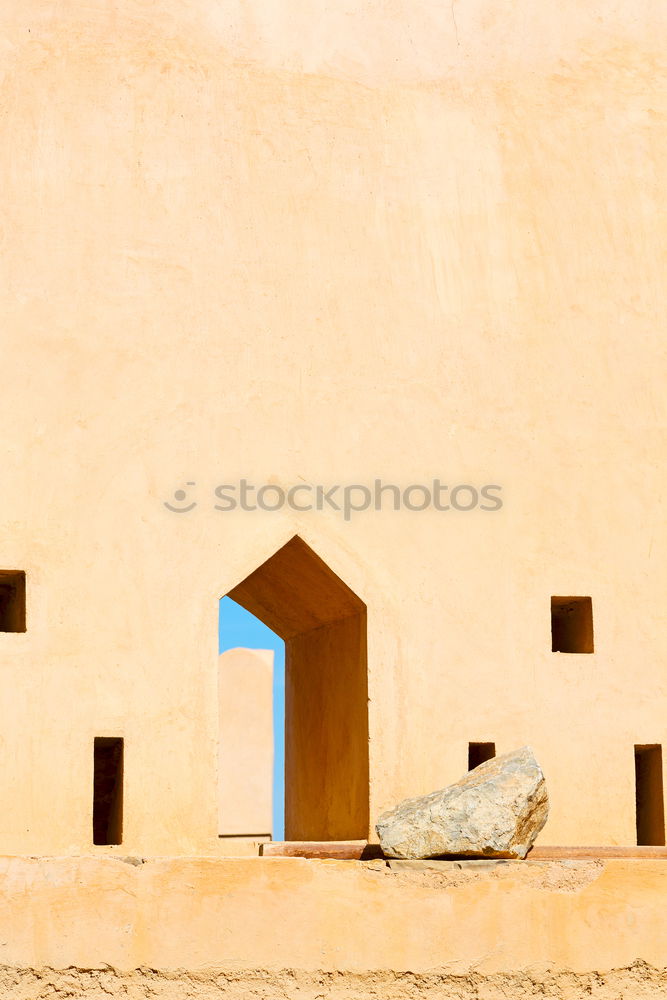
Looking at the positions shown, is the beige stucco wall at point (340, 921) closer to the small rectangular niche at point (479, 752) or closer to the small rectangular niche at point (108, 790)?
the small rectangular niche at point (108, 790)

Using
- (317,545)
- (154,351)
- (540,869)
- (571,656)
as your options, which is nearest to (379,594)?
(317,545)

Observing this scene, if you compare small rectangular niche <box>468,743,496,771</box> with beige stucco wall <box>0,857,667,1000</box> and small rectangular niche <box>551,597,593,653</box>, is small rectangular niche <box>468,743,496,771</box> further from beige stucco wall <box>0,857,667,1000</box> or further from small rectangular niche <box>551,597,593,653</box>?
beige stucco wall <box>0,857,667,1000</box>

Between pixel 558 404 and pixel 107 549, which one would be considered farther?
pixel 558 404

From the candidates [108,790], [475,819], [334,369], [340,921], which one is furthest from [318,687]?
[340,921]

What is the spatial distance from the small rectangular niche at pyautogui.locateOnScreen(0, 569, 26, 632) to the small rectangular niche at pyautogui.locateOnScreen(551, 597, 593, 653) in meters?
2.74

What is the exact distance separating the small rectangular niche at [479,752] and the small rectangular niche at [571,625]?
2.47 feet

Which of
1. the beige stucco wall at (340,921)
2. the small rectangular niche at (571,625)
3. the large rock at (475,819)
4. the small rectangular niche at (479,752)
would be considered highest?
the small rectangular niche at (571,625)

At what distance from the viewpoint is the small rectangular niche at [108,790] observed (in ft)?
25.7

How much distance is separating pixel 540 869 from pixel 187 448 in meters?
2.95

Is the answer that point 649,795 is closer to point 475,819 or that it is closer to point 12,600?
point 475,819

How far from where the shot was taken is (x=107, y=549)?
802 cm

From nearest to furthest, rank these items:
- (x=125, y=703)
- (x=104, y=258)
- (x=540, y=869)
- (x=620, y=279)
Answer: (x=540, y=869) → (x=125, y=703) → (x=104, y=258) → (x=620, y=279)

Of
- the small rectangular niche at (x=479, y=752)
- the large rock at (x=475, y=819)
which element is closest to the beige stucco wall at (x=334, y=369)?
the small rectangular niche at (x=479, y=752)

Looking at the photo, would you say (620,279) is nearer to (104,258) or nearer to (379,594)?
(379,594)
